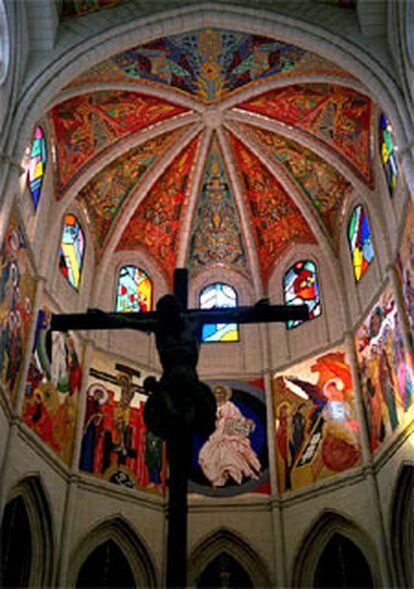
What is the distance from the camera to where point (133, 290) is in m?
17.5

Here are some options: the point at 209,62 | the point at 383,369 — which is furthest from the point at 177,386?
the point at 209,62

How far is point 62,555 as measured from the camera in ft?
41.6

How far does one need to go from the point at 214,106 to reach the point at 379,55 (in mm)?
4550

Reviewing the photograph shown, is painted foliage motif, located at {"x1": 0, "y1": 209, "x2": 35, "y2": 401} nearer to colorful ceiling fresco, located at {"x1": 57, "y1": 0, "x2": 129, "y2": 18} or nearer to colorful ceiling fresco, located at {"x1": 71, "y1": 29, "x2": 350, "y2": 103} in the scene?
colorful ceiling fresco, located at {"x1": 71, "y1": 29, "x2": 350, "y2": 103}

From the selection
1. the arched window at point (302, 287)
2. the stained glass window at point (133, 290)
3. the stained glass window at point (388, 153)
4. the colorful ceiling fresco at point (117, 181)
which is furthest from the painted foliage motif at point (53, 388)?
the stained glass window at point (388, 153)

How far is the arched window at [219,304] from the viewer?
56.5 feet

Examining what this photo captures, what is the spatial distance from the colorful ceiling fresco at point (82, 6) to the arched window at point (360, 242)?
6850 millimetres

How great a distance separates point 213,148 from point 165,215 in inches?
81.8

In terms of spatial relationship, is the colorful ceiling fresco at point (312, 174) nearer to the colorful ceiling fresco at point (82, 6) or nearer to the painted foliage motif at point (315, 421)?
the painted foliage motif at point (315, 421)

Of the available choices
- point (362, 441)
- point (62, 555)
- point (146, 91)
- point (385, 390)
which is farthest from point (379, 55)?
point (62, 555)

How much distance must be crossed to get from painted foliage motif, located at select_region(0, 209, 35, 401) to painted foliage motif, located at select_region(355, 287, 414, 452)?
6752mm

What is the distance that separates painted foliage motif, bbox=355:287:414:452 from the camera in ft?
41.9

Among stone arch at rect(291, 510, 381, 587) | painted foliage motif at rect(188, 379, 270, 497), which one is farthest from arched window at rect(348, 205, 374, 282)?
stone arch at rect(291, 510, 381, 587)

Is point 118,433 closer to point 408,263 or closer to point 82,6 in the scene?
point 408,263
